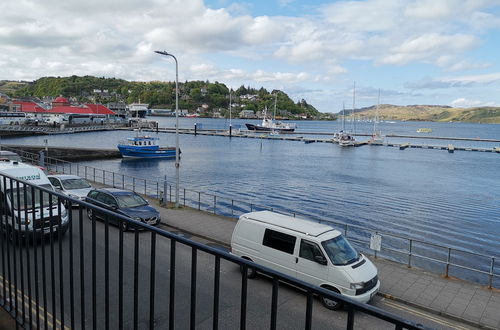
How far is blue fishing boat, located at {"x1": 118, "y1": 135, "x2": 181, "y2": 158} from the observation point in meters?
61.7

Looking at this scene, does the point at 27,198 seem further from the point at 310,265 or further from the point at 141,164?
the point at 141,164

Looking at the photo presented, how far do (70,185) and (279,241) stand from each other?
567 inches

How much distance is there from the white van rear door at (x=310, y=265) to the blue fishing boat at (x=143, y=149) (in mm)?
54461

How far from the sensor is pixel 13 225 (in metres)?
4.91

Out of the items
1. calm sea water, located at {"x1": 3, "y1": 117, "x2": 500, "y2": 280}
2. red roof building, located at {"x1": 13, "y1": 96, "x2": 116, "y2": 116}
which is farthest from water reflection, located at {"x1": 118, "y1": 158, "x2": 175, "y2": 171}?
red roof building, located at {"x1": 13, "y1": 96, "x2": 116, "y2": 116}

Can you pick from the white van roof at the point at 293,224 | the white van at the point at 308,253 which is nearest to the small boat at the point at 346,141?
the white van roof at the point at 293,224

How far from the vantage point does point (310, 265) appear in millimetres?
10867

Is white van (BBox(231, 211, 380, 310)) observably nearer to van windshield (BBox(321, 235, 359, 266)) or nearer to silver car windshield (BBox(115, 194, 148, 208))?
van windshield (BBox(321, 235, 359, 266))

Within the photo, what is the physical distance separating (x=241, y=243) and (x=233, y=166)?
45061mm

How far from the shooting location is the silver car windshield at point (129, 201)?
17422mm

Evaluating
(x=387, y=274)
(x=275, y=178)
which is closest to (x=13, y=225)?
(x=387, y=274)

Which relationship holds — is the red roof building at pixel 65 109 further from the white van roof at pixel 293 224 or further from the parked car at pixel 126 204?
the white van roof at pixel 293 224

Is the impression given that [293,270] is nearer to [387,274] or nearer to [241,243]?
[241,243]

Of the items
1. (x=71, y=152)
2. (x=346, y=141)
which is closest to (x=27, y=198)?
(x=71, y=152)
